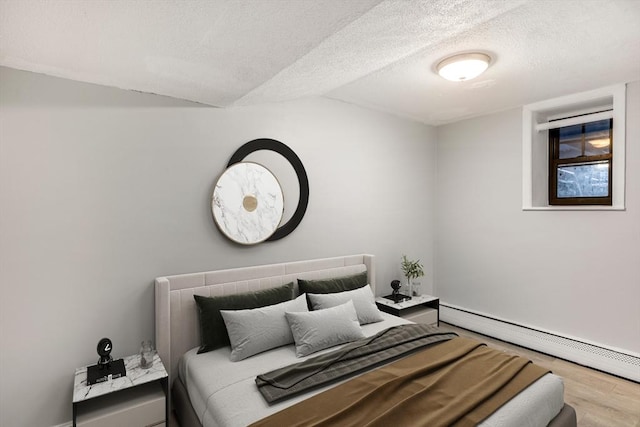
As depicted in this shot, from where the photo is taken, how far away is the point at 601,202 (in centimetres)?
332

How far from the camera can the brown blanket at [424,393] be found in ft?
5.10

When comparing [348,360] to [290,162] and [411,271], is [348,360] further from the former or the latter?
[411,271]

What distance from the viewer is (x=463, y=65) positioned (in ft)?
8.11

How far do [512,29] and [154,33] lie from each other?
81.0 inches

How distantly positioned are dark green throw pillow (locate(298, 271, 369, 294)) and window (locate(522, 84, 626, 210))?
2.00 m

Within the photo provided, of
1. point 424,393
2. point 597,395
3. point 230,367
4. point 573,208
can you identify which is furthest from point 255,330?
point 573,208

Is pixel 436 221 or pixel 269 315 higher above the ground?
pixel 436 221

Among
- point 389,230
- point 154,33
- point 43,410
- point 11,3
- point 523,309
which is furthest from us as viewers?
point 389,230

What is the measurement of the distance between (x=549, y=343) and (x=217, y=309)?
328cm

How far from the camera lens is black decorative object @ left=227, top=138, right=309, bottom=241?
2.82 metres

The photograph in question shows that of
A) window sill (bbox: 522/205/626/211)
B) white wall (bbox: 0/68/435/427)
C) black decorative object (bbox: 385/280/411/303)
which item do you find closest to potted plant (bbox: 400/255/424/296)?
black decorative object (bbox: 385/280/411/303)

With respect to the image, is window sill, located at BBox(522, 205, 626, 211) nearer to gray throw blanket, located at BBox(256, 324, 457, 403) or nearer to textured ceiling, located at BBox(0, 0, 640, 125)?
textured ceiling, located at BBox(0, 0, 640, 125)

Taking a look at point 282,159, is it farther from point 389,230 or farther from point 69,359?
point 69,359

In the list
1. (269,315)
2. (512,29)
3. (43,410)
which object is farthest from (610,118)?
(43,410)
